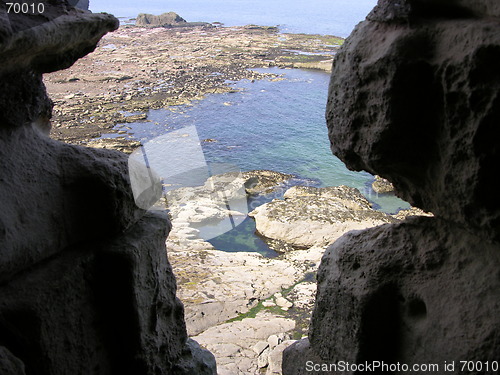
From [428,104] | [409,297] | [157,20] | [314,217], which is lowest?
[314,217]

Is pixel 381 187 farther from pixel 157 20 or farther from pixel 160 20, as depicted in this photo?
pixel 157 20

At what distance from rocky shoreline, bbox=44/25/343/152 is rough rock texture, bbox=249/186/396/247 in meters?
7.37

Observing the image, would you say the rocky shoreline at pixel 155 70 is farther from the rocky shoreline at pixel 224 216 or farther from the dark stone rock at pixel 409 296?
the dark stone rock at pixel 409 296

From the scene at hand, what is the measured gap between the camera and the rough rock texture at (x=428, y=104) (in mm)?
2498

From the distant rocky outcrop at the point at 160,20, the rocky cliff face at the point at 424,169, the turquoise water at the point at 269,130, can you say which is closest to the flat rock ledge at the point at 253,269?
the turquoise water at the point at 269,130

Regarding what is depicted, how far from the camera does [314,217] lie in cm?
1465

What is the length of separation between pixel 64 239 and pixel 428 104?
2.31 meters

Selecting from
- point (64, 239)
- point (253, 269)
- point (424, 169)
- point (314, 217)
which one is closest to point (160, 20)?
point (314, 217)

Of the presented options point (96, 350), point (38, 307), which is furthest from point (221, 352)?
point (38, 307)

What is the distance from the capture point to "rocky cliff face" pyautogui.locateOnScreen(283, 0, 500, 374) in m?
2.55

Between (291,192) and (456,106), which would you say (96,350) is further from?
(291,192)

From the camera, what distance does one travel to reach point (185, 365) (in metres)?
4.20

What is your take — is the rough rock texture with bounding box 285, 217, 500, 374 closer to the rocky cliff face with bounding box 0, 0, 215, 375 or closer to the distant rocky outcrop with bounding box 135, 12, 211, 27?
the rocky cliff face with bounding box 0, 0, 215, 375

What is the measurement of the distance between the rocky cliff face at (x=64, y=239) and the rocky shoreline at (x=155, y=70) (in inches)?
667
